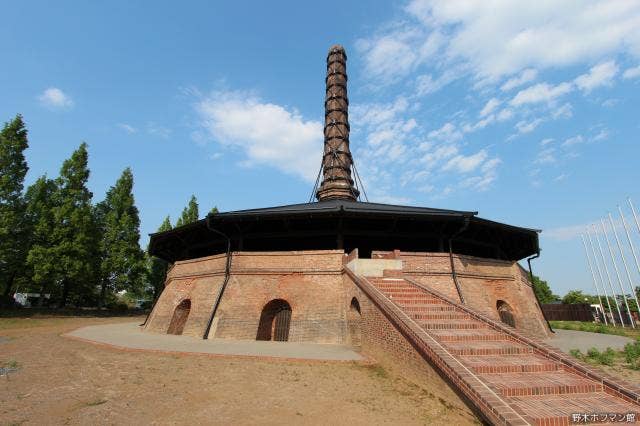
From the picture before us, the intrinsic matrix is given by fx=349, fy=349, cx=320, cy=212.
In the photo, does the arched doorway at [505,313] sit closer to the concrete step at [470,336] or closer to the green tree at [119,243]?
the concrete step at [470,336]

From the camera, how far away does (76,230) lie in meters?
25.7

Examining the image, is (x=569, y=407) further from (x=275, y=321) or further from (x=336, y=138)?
(x=336, y=138)

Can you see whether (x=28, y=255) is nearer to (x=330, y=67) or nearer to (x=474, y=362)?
(x=330, y=67)

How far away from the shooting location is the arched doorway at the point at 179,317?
14891 millimetres

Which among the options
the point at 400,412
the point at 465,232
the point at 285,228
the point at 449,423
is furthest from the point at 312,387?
the point at 465,232

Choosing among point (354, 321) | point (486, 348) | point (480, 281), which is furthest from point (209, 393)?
point (480, 281)

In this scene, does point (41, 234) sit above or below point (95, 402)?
above

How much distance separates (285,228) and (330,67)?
17.9 metres

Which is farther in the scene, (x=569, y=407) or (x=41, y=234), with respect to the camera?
(x=41, y=234)

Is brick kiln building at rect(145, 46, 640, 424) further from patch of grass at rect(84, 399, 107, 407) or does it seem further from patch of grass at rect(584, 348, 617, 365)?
patch of grass at rect(84, 399, 107, 407)

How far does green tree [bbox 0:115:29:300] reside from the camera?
22.3m

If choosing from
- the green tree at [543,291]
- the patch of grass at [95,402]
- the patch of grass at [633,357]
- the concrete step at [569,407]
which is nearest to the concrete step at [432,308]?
the concrete step at [569,407]

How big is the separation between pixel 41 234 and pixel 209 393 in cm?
2537

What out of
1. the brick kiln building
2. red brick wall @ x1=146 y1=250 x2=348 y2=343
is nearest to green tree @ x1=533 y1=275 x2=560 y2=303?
the brick kiln building
